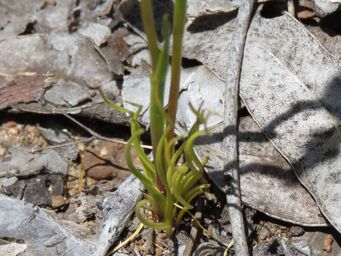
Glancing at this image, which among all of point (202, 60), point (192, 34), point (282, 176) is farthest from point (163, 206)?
point (192, 34)

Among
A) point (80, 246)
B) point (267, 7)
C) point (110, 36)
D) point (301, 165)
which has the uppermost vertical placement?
point (267, 7)

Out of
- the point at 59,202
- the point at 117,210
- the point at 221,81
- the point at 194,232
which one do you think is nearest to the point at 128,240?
the point at 117,210

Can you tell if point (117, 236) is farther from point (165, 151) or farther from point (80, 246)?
point (165, 151)

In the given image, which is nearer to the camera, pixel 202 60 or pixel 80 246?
pixel 80 246

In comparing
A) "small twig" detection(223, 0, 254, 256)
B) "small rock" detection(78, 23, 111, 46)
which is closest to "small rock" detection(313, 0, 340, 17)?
"small twig" detection(223, 0, 254, 256)

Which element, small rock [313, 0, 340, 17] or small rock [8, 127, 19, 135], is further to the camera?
small rock [8, 127, 19, 135]

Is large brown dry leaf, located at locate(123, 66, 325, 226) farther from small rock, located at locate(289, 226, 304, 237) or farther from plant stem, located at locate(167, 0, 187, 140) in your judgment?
plant stem, located at locate(167, 0, 187, 140)
